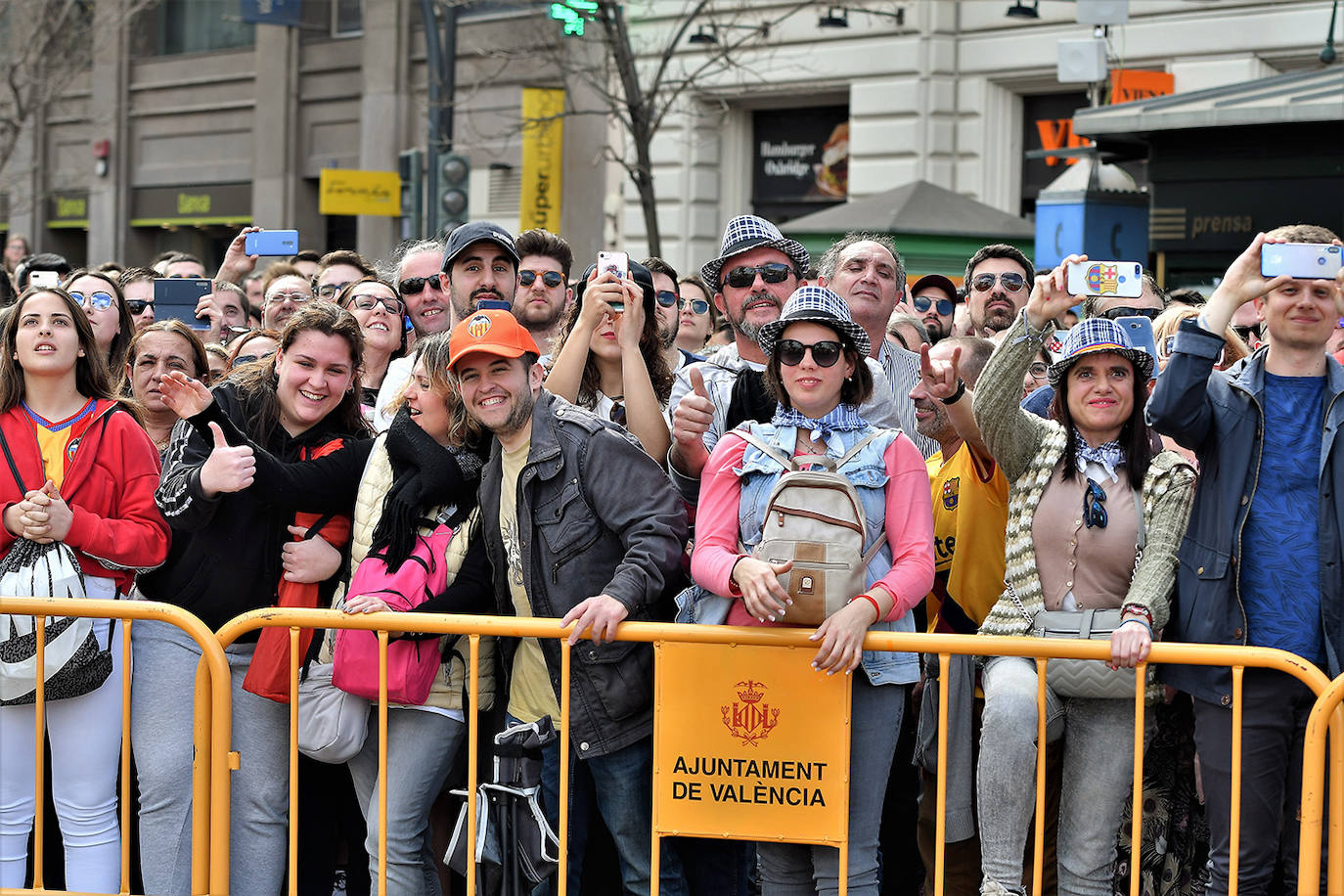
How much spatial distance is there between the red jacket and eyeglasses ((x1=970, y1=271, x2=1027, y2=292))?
12.6ft

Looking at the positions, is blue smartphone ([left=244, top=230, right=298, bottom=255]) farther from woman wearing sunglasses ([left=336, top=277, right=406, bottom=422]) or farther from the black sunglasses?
the black sunglasses

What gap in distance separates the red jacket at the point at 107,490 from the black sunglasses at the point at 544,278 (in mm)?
1613

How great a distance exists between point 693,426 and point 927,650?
106 centimetres

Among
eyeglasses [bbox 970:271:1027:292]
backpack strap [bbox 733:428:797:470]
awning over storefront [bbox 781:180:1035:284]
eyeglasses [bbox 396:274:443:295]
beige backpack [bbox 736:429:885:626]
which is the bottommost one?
beige backpack [bbox 736:429:885:626]

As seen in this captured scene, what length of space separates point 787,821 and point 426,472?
157 cm

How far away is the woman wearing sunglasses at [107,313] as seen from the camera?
6645mm

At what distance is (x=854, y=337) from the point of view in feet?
15.5

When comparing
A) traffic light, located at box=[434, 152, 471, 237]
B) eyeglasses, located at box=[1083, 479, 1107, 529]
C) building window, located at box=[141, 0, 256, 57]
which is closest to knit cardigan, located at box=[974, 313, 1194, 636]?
eyeglasses, located at box=[1083, 479, 1107, 529]

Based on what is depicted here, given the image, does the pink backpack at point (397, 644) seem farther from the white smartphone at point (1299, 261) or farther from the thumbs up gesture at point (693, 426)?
the white smartphone at point (1299, 261)

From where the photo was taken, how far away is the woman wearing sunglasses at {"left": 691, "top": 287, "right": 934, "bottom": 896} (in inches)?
180

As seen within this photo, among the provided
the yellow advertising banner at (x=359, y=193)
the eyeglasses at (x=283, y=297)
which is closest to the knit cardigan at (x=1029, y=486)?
the eyeglasses at (x=283, y=297)

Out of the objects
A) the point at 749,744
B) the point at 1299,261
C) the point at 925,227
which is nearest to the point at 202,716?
the point at 749,744

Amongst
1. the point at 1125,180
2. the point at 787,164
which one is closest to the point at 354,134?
the point at 787,164

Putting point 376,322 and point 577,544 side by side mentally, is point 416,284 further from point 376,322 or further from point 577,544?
point 577,544
